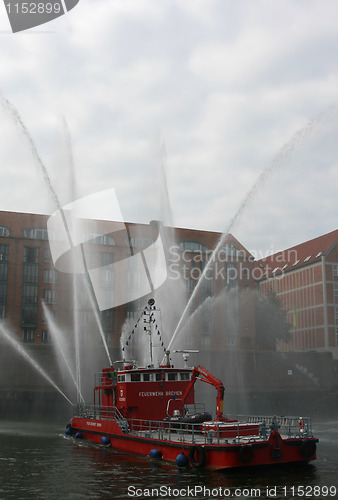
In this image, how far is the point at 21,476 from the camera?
23109 millimetres

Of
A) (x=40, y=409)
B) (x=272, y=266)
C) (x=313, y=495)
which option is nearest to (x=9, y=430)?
(x=40, y=409)

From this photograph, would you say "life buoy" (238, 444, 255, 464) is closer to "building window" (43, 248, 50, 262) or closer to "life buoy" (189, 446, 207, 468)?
"life buoy" (189, 446, 207, 468)

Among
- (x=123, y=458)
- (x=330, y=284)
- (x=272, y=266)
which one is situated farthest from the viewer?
(x=272, y=266)

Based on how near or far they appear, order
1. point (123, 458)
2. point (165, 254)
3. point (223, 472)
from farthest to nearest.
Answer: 1. point (165, 254)
2. point (123, 458)
3. point (223, 472)

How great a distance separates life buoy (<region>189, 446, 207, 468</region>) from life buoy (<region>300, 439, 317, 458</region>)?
465cm

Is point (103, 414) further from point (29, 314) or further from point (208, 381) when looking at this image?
point (29, 314)

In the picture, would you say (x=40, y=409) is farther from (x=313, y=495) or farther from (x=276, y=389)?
(x=313, y=495)

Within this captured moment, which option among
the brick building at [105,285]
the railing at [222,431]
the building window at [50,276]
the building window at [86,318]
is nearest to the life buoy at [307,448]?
the railing at [222,431]

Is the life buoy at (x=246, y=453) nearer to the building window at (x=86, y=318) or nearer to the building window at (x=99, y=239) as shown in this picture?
the building window at (x=86, y=318)

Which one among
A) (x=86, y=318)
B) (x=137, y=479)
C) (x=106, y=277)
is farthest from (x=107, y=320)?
(x=137, y=479)

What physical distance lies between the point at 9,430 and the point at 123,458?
19355mm

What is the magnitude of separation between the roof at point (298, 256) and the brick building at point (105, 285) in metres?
16.3

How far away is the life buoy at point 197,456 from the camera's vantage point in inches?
898

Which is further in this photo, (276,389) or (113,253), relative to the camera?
(113,253)
